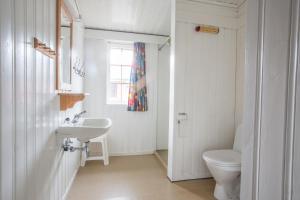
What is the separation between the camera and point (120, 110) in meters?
3.31

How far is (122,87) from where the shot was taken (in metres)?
3.38

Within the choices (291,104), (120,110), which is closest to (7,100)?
(291,104)

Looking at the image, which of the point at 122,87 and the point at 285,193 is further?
the point at 122,87

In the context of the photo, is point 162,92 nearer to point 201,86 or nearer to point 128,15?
point 201,86

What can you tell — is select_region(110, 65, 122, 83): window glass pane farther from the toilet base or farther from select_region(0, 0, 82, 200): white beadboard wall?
the toilet base

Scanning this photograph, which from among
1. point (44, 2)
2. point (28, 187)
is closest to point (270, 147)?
point (28, 187)

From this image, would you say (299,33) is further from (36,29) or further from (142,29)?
(142,29)

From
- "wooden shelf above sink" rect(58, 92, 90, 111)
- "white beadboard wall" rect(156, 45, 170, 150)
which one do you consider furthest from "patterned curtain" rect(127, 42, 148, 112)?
"wooden shelf above sink" rect(58, 92, 90, 111)

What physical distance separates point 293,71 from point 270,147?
22 centimetres

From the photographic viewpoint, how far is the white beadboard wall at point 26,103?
2.57ft

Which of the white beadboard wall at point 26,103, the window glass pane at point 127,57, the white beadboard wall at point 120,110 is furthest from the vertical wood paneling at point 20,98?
the window glass pane at point 127,57

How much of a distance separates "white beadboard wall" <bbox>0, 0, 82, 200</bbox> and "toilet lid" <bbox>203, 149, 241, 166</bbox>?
1.60 m

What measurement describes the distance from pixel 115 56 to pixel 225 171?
2684 mm

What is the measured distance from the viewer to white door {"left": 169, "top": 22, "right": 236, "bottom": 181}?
2283mm
